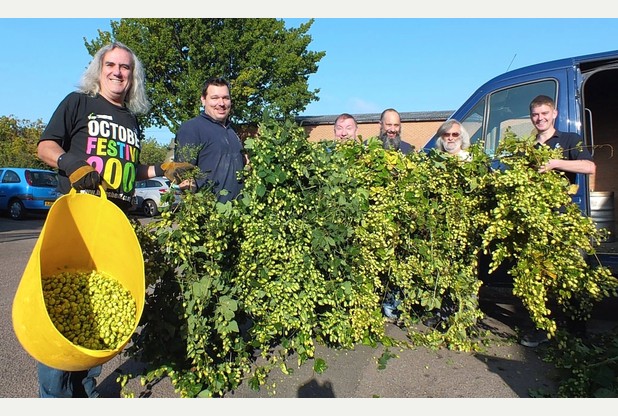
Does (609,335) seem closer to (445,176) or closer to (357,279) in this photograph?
(445,176)

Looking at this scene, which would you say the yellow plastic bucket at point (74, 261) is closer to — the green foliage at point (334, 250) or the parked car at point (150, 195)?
the green foliage at point (334, 250)

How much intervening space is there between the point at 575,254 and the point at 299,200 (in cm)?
189

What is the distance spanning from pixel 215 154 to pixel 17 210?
576 inches

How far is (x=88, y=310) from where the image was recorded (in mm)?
2010

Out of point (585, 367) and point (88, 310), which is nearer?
point (88, 310)

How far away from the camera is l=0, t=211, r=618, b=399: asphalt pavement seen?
2975 mm

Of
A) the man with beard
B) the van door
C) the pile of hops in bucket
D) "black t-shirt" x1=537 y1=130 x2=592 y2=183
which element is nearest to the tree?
the van door

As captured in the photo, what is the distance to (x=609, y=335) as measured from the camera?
361cm

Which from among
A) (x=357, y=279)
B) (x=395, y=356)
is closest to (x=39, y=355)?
(x=357, y=279)

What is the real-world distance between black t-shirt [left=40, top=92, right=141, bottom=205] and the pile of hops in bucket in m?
0.53

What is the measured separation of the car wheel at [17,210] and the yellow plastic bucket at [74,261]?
1495cm

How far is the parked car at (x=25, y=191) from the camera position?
570 inches

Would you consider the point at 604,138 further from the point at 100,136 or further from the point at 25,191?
the point at 25,191

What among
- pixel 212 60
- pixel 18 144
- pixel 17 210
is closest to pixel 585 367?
pixel 17 210
